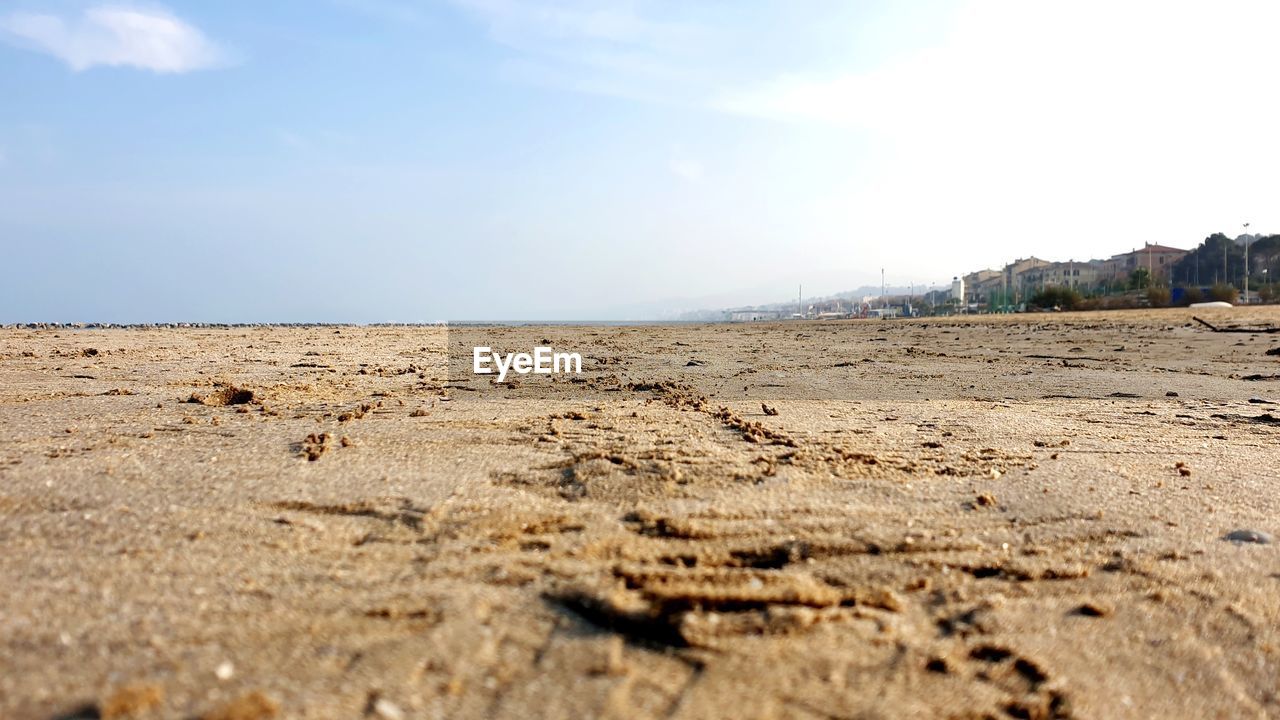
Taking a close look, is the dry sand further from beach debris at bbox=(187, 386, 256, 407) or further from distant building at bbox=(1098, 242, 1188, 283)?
distant building at bbox=(1098, 242, 1188, 283)

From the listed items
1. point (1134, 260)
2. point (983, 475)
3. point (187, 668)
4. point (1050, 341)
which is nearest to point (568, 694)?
point (187, 668)

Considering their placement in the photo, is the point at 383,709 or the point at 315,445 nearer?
the point at 383,709

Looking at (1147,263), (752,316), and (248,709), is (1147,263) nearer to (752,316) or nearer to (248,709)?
(752,316)

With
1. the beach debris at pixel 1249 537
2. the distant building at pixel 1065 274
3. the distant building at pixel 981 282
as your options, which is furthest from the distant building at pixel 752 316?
the beach debris at pixel 1249 537

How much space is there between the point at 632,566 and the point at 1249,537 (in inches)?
80.5

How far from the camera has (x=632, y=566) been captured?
2.21 meters

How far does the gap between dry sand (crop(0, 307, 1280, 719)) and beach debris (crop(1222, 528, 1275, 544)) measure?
0.37ft

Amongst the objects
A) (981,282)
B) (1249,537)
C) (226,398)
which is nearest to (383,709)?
(1249,537)

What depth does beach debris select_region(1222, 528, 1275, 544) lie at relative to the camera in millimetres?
2627

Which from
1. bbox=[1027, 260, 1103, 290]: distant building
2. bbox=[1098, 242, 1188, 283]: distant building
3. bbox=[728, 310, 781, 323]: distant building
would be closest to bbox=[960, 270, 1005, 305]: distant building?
bbox=[1027, 260, 1103, 290]: distant building

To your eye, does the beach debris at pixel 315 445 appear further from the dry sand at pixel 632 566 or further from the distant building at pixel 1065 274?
the distant building at pixel 1065 274

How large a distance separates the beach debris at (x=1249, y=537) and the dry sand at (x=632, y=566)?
4.4 inches

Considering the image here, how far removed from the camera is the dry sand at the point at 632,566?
160cm

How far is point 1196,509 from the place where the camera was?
2.99 m
